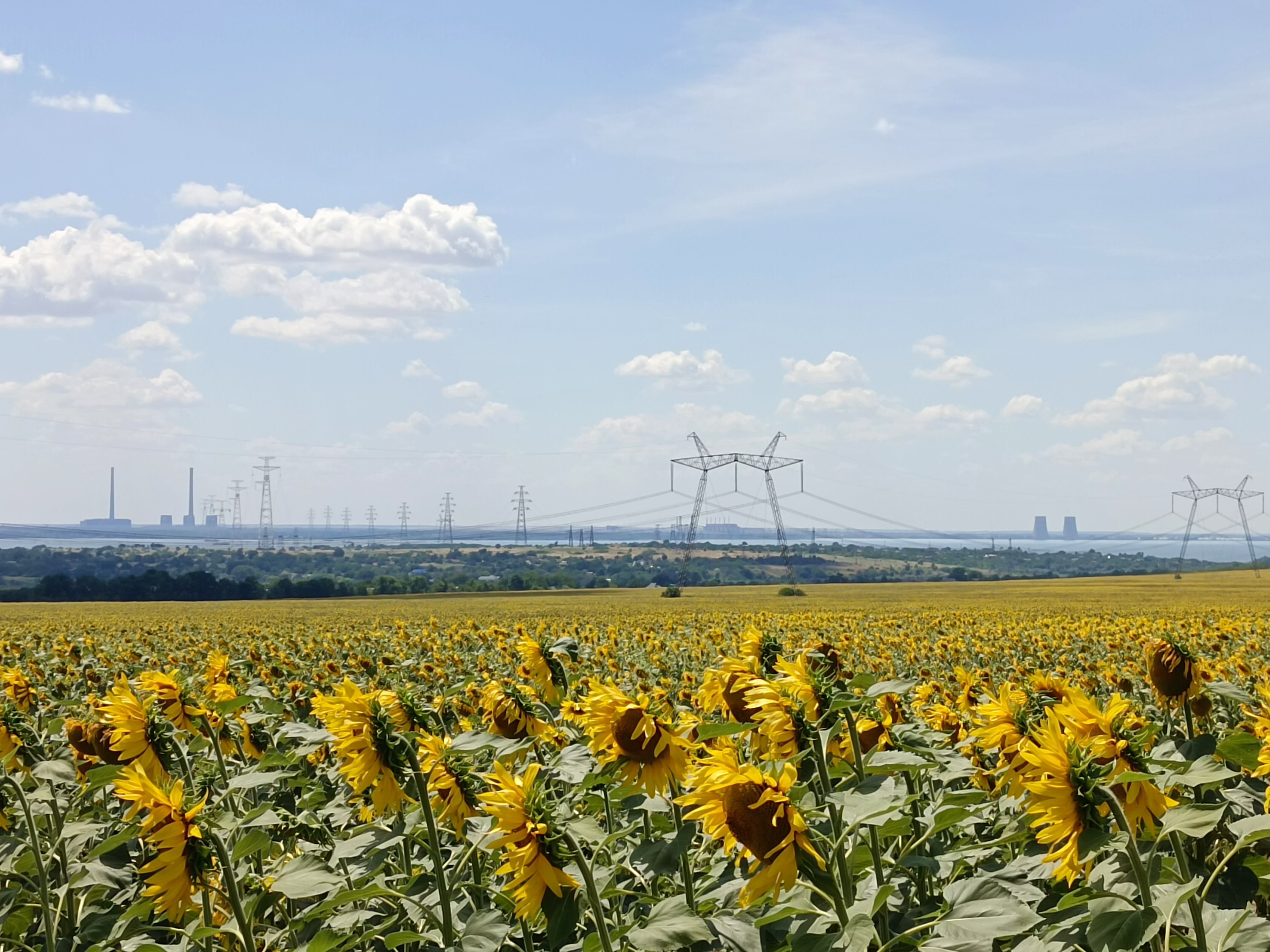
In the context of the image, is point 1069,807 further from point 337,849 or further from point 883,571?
point 883,571

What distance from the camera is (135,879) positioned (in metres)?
3.99

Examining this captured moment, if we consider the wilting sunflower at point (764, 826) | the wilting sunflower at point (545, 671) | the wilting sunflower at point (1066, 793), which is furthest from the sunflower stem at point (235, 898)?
the wilting sunflower at point (1066, 793)

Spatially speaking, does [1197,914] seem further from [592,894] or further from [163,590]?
[163,590]

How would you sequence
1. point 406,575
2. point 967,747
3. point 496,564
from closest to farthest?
point 967,747 → point 406,575 → point 496,564

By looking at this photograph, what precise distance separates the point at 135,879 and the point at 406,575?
160 meters

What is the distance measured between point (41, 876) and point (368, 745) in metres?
1.45

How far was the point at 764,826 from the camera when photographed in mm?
2389

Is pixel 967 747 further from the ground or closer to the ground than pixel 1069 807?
closer to the ground

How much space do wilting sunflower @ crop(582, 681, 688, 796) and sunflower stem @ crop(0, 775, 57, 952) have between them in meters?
1.95

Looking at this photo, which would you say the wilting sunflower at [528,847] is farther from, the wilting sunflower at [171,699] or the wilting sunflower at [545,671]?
the wilting sunflower at [545,671]

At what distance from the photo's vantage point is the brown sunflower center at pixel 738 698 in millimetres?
3287

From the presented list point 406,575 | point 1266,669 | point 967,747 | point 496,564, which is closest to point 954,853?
point 967,747

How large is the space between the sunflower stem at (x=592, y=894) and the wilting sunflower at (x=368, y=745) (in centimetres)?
79

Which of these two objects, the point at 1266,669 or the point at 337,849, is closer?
the point at 337,849
